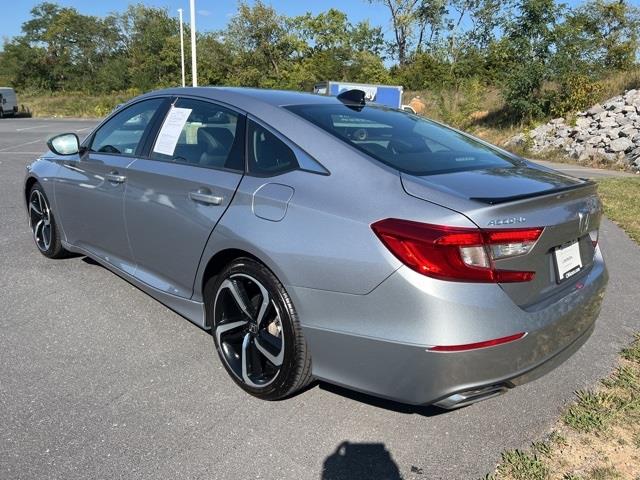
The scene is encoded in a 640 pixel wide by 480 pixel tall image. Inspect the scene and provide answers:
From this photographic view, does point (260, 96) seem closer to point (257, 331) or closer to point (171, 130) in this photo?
point (171, 130)

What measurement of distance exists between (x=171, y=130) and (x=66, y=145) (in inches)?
54.8

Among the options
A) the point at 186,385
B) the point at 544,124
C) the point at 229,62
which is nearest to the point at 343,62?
the point at 229,62

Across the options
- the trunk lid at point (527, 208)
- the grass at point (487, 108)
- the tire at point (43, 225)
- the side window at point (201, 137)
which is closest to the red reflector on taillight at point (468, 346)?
the trunk lid at point (527, 208)

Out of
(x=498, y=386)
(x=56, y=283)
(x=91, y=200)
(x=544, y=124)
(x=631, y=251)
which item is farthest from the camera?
(x=544, y=124)

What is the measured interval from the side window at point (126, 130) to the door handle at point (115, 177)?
165 mm

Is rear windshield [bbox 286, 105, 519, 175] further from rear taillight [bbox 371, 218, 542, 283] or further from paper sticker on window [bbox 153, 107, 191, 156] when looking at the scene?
paper sticker on window [bbox 153, 107, 191, 156]

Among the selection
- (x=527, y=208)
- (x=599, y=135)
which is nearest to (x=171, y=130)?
(x=527, y=208)

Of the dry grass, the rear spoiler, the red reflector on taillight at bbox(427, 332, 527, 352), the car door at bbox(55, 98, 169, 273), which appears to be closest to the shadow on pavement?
the red reflector on taillight at bbox(427, 332, 527, 352)

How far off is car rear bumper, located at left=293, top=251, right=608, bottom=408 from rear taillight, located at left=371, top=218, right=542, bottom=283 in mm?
51

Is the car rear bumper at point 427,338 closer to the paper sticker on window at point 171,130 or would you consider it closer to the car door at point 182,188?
the car door at point 182,188

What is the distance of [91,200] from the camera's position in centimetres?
388

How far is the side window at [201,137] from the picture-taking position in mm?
2951

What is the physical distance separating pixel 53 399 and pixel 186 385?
2.12 feet

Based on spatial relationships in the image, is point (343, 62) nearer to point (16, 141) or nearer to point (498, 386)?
point (16, 141)
